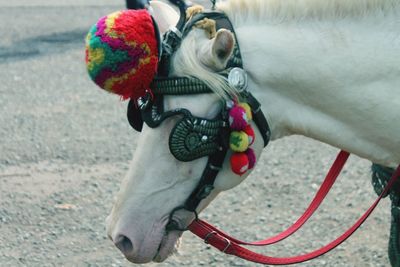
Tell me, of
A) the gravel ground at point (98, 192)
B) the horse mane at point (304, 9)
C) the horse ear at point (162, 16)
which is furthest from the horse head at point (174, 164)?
the gravel ground at point (98, 192)

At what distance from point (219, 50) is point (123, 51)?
0.23 meters

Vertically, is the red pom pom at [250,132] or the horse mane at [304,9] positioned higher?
the horse mane at [304,9]

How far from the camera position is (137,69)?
6.84 feet

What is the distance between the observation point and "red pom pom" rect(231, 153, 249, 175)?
2.16m

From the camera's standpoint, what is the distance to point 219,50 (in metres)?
2.04

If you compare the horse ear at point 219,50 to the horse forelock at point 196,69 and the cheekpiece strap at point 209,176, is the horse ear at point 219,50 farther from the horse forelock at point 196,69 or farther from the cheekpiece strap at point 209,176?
the cheekpiece strap at point 209,176

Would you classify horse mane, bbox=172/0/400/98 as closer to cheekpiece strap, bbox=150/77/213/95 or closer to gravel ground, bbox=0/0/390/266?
cheekpiece strap, bbox=150/77/213/95

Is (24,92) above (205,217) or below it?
below

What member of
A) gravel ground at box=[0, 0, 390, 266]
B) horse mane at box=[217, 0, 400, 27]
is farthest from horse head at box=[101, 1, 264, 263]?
gravel ground at box=[0, 0, 390, 266]

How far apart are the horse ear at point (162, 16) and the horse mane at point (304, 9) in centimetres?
18

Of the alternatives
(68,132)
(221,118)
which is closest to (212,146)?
(221,118)

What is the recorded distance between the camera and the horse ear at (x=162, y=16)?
228cm

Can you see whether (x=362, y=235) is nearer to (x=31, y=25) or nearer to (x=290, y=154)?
(x=290, y=154)

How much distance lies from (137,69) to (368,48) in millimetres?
585
